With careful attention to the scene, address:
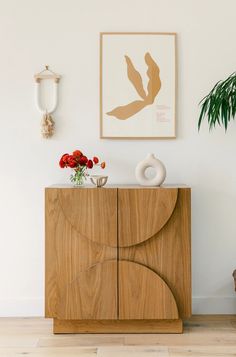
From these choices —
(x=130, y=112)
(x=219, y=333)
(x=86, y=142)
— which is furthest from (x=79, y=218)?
(x=219, y=333)

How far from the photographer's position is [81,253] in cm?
A: 309

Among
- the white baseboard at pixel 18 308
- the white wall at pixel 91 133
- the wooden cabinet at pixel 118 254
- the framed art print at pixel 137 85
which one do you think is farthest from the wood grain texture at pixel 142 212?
the white baseboard at pixel 18 308

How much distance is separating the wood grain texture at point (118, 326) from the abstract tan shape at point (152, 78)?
149cm

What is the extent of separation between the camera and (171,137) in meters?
3.49

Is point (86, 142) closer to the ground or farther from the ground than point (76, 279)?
farther from the ground

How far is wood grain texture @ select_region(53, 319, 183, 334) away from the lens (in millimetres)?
3143

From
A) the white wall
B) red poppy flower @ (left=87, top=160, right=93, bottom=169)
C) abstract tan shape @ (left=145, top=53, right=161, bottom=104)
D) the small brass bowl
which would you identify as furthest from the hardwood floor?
abstract tan shape @ (left=145, top=53, right=161, bottom=104)

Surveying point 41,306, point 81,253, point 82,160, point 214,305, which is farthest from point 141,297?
point 82,160

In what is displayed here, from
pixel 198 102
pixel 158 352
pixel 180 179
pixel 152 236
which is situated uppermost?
pixel 198 102

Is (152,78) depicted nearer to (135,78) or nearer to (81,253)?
(135,78)

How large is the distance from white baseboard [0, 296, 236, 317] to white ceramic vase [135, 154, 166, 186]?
3.10 feet

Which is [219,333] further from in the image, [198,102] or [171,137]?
[198,102]

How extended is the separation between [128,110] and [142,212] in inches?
31.8

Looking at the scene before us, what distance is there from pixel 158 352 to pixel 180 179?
122cm
